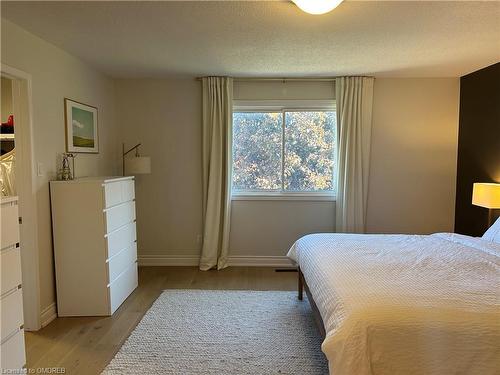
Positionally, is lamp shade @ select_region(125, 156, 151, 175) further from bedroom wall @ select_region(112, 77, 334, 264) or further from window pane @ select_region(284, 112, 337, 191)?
window pane @ select_region(284, 112, 337, 191)

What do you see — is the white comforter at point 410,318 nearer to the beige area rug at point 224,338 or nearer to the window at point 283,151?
the beige area rug at point 224,338

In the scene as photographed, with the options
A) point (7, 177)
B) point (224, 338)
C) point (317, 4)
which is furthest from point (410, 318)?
point (7, 177)

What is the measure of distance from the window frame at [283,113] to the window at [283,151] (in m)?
0.01

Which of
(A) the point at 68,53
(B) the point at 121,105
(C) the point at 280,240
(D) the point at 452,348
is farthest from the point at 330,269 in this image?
(B) the point at 121,105

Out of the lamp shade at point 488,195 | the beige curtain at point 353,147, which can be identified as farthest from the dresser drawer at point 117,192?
the lamp shade at point 488,195

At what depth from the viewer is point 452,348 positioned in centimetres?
155

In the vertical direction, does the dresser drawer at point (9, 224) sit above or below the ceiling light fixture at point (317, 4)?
below

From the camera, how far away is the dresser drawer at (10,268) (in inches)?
72.5

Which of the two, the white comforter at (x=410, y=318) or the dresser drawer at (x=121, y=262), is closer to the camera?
the white comforter at (x=410, y=318)

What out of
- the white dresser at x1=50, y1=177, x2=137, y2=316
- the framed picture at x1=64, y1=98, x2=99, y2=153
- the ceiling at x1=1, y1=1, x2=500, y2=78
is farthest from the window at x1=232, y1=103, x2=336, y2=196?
the white dresser at x1=50, y1=177, x2=137, y2=316

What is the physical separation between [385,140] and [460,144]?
89cm

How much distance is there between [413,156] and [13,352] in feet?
14.1

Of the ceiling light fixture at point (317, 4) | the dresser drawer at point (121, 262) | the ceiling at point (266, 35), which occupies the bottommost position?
the dresser drawer at point (121, 262)

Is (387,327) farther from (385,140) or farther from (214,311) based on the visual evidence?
(385,140)
